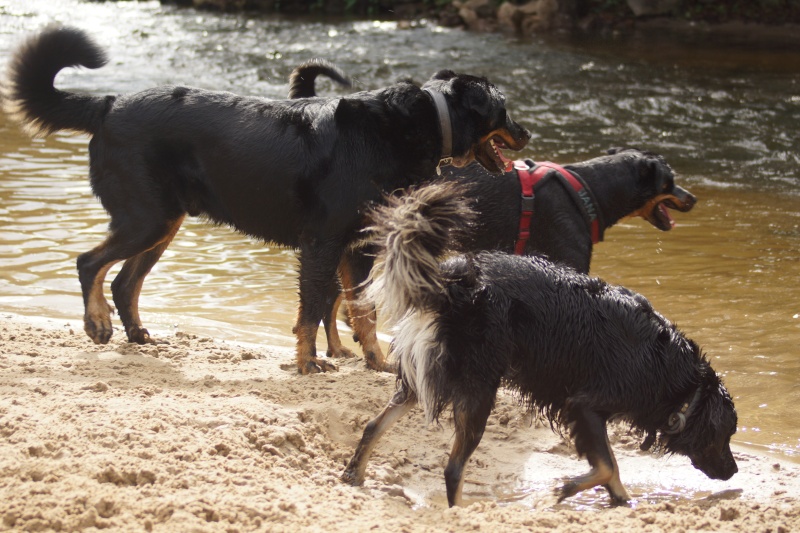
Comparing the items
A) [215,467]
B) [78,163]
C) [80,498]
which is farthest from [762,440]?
[78,163]

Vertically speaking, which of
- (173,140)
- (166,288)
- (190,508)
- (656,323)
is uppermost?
(173,140)

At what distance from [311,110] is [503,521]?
2.86 meters

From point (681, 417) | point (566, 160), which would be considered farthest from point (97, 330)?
point (566, 160)

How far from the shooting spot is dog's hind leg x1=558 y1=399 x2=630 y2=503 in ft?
13.1

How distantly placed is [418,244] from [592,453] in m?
1.21

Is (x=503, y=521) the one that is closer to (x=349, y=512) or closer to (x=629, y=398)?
(x=349, y=512)

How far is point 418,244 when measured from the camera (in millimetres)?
3773

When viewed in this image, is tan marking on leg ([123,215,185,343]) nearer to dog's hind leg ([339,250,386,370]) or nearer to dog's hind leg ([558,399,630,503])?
dog's hind leg ([339,250,386,370])

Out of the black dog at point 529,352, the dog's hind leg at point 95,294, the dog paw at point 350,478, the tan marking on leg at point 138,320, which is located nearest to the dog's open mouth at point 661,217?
the black dog at point 529,352

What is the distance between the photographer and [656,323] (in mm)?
4277

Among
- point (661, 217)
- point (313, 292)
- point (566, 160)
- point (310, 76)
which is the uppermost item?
point (310, 76)

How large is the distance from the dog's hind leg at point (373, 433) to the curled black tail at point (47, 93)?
2.74 meters

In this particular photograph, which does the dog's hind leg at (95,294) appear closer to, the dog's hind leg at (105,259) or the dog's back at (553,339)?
the dog's hind leg at (105,259)

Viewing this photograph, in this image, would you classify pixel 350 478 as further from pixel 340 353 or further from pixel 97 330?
pixel 97 330
